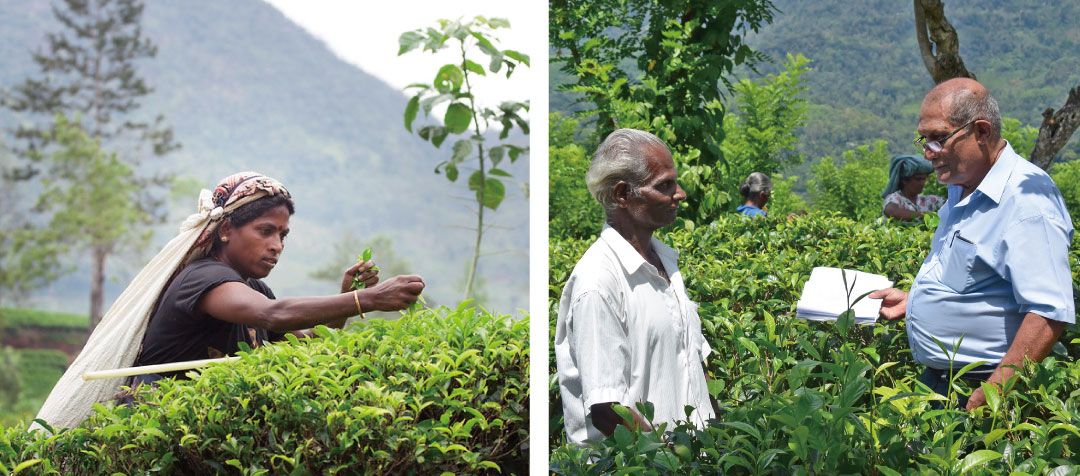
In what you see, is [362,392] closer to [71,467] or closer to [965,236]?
[71,467]

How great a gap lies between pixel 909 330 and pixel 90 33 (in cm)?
635

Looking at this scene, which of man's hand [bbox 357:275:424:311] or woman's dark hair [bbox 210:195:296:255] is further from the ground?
woman's dark hair [bbox 210:195:296:255]

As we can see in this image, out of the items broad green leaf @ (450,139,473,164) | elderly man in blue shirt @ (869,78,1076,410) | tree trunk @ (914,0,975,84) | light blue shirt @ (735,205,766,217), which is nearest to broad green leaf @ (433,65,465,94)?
Result: broad green leaf @ (450,139,473,164)

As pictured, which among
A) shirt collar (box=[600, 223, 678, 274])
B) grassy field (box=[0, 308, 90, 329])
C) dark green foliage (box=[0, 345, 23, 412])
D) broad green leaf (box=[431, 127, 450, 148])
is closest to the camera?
shirt collar (box=[600, 223, 678, 274])

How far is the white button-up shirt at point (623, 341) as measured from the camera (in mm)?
2143

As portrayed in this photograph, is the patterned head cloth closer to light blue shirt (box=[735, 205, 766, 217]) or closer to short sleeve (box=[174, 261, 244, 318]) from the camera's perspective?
short sleeve (box=[174, 261, 244, 318])

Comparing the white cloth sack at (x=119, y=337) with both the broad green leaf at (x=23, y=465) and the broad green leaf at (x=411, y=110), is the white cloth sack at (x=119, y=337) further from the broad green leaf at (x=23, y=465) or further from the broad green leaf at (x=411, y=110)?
the broad green leaf at (x=411, y=110)

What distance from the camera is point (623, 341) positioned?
2.18 m

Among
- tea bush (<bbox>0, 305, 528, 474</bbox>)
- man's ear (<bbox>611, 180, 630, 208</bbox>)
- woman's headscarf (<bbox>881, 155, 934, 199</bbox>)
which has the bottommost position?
tea bush (<bbox>0, 305, 528, 474</bbox>)

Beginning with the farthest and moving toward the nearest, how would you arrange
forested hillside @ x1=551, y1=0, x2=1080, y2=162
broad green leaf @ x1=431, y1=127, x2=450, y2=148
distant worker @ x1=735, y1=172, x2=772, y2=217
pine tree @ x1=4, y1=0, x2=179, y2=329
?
pine tree @ x1=4, y1=0, x2=179, y2=329 < forested hillside @ x1=551, y1=0, x2=1080, y2=162 < distant worker @ x1=735, y1=172, x2=772, y2=217 < broad green leaf @ x1=431, y1=127, x2=450, y2=148

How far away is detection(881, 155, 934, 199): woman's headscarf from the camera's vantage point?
505cm

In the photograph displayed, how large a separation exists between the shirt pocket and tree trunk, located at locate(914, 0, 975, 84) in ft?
10.0

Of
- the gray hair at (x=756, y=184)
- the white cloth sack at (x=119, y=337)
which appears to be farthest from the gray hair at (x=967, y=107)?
the gray hair at (x=756, y=184)

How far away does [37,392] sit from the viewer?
6531 mm
